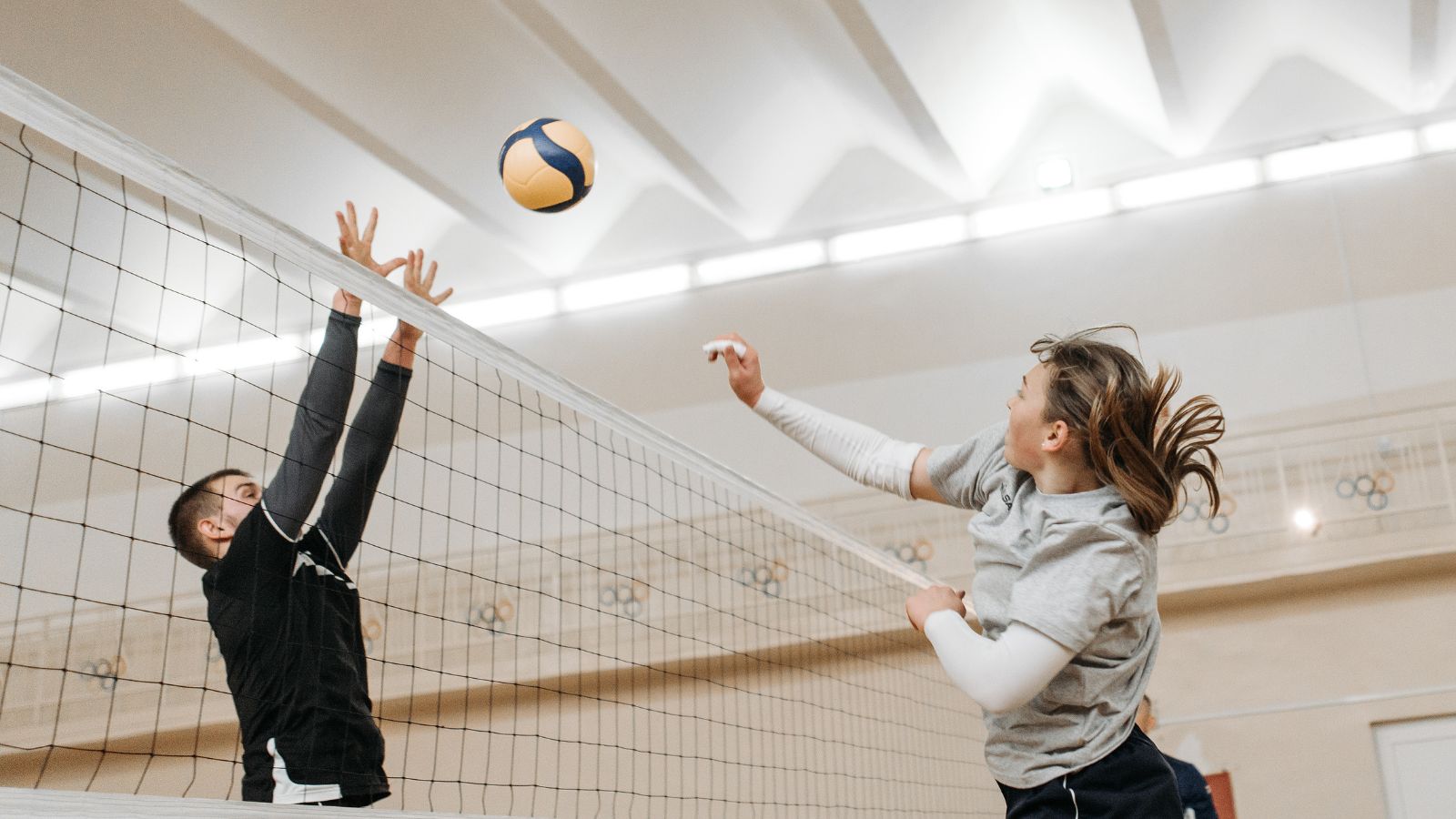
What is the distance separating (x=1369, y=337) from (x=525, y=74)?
6624mm

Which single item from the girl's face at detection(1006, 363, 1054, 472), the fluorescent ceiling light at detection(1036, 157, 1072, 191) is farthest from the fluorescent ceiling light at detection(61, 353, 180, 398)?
the girl's face at detection(1006, 363, 1054, 472)

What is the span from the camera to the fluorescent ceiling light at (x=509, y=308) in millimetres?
11445

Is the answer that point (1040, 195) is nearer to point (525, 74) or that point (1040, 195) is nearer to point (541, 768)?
point (525, 74)

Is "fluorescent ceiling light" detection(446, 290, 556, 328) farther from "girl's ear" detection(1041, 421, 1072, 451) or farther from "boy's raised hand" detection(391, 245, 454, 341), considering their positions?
"girl's ear" detection(1041, 421, 1072, 451)

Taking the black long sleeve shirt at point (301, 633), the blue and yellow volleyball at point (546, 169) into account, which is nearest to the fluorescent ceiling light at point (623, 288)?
the blue and yellow volleyball at point (546, 169)

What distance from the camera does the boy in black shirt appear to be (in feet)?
8.85

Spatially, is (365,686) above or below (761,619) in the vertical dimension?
below

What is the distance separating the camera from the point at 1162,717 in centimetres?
920

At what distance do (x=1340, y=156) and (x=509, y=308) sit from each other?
22.9 ft

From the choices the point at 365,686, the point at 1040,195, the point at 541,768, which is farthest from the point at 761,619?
the point at 365,686

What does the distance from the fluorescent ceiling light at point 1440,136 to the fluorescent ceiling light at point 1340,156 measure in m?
0.10

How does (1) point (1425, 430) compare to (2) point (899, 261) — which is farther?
(2) point (899, 261)

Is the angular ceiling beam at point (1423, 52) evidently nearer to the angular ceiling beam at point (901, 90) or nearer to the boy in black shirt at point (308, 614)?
the angular ceiling beam at point (901, 90)

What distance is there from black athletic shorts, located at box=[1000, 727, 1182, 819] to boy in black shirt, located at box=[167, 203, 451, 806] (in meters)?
1.42
